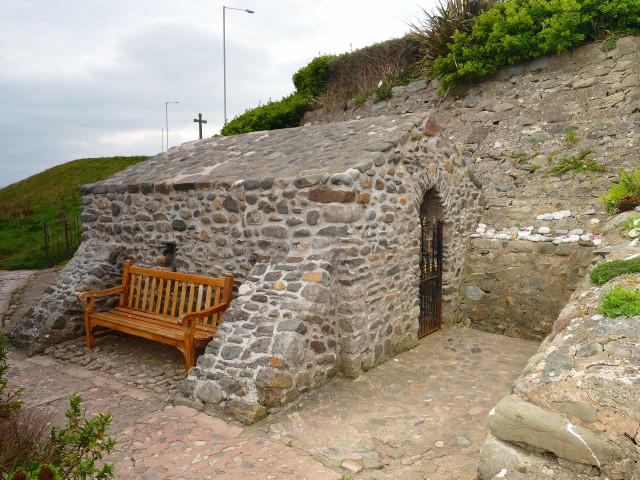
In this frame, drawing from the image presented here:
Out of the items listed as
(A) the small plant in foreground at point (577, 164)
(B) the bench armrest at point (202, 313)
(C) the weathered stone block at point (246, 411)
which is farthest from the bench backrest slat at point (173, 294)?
(A) the small plant in foreground at point (577, 164)

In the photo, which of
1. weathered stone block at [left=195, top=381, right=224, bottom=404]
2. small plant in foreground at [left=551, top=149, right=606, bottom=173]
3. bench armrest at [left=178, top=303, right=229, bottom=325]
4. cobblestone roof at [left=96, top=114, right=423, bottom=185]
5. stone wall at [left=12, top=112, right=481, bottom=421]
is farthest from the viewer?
small plant in foreground at [left=551, top=149, right=606, bottom=173]

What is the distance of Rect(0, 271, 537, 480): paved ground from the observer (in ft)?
13.1

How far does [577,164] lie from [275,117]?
902 cm

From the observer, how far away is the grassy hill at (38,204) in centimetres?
1457

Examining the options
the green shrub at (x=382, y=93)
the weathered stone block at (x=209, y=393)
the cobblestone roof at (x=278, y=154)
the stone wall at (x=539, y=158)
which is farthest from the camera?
the green shrub at (x=382, y=93)

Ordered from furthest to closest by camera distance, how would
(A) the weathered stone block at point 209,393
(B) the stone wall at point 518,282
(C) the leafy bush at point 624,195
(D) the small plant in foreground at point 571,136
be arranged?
(D) the small plant in foreground at point 571,136 → (B) the stone wall at point 518,282 → (C) the leafy bush at point 624,195 → (A) the weathered stone block at point 209,393

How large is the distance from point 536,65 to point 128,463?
10120 mm

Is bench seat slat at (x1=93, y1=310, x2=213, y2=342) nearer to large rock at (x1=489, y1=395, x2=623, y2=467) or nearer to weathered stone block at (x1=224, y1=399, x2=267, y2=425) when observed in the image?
weathered stone block at (x1=224, y1=399, x2=267, y2=425)

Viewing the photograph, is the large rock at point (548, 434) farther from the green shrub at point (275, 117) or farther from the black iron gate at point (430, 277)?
the green shrub at point (275, 117)

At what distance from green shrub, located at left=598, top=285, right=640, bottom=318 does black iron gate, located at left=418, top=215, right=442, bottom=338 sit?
3274mm

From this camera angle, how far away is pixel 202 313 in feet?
18.8

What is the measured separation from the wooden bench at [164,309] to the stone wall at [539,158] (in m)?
4.15

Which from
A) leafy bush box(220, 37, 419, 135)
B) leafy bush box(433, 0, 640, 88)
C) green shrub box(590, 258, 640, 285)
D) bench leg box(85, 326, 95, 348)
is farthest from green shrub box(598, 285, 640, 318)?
leafy bush box(220, 37, 419, 135)

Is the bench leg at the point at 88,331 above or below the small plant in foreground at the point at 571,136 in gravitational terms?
below
